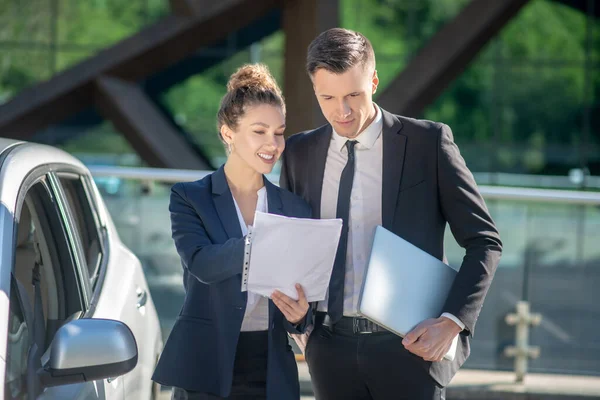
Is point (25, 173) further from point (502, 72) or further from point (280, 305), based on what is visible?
point (502, 72)

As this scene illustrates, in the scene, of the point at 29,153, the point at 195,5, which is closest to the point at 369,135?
the point at 29,153

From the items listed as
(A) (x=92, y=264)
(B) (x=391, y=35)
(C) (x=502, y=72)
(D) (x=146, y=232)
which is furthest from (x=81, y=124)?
(A) (x=92, y=264)

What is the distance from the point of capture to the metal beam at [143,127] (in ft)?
37.4

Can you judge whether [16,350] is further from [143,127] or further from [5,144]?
[143,127]

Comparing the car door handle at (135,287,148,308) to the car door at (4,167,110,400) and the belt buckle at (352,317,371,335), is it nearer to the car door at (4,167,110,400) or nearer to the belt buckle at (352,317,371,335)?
the car door at (4,167,110,400)

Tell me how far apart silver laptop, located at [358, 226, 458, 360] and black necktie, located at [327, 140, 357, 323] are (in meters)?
0.21

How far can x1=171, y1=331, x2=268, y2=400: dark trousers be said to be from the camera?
2.62 metres

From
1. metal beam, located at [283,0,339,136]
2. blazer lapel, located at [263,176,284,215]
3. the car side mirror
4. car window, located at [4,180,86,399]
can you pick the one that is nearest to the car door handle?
car window, located at [4,180,86,399]

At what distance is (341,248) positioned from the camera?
2.68 meters

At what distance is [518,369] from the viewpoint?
231 inches

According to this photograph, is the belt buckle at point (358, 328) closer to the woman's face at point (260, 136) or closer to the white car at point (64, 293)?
the woman's face at point (260, 136)

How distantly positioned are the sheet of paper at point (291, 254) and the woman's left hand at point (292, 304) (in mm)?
12

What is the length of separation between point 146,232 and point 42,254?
356cm

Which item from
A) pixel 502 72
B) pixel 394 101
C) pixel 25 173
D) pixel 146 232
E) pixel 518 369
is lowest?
pixel 518 369
